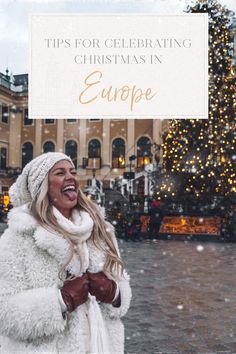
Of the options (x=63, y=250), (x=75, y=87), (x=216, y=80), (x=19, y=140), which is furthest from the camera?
(x=19, y=140)

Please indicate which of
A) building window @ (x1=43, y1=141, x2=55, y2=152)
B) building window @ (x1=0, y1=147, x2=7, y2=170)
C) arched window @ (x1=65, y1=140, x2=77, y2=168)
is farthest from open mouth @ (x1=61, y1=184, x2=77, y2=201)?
building window @ (x1=0, y1=147, x2=7, y2=170)

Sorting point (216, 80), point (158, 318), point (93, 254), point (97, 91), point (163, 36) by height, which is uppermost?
point (216, 80)

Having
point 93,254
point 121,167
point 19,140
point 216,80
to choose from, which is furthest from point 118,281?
point 19,140

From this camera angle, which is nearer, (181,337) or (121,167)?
(181,337)

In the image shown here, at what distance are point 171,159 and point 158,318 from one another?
12.4 metres

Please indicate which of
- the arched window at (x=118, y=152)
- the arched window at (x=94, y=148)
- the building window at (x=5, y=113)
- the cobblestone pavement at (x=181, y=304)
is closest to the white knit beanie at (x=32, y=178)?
the cobblestone pavement at (x=181, y=304)

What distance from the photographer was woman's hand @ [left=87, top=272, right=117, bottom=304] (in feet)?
5.68

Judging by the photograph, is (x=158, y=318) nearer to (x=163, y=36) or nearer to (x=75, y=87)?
(x=75, y=87)

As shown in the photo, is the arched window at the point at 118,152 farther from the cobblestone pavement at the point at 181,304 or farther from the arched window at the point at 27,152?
the cobblestone pavement at the point at 181,304

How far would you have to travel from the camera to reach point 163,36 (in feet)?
17.5

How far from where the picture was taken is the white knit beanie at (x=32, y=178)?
1854 mm

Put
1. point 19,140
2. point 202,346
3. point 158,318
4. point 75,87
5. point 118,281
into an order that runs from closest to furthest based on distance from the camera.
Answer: point 118,281 → point 202,346 → point 158,318 → point 75,87 → point 19,140

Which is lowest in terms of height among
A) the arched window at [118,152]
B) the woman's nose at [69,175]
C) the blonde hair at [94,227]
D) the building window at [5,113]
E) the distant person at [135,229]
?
the distant person at [135,229]

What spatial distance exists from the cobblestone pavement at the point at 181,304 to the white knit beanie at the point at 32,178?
2692 mm
